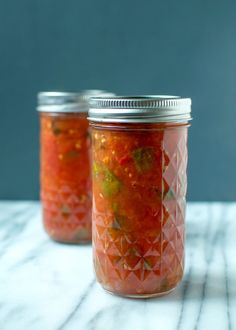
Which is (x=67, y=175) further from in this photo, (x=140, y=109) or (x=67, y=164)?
(x=140, y=109)

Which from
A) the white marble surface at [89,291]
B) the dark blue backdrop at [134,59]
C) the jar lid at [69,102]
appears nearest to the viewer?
the white marble surface at [89,291]

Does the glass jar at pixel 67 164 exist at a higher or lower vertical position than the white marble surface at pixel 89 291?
higher

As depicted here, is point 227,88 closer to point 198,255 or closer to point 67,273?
point 198,255

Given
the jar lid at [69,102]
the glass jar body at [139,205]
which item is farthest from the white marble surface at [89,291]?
the jar lid at [69,102]

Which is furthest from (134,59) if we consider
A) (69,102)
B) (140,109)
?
(140,109)

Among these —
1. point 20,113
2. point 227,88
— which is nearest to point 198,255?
point 227,88

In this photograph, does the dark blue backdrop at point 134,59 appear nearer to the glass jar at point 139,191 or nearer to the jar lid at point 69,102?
the jar lid at point 69,102

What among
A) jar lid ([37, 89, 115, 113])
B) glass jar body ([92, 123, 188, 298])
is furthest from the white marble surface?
jar lid ([37, 89, 115, 113])
